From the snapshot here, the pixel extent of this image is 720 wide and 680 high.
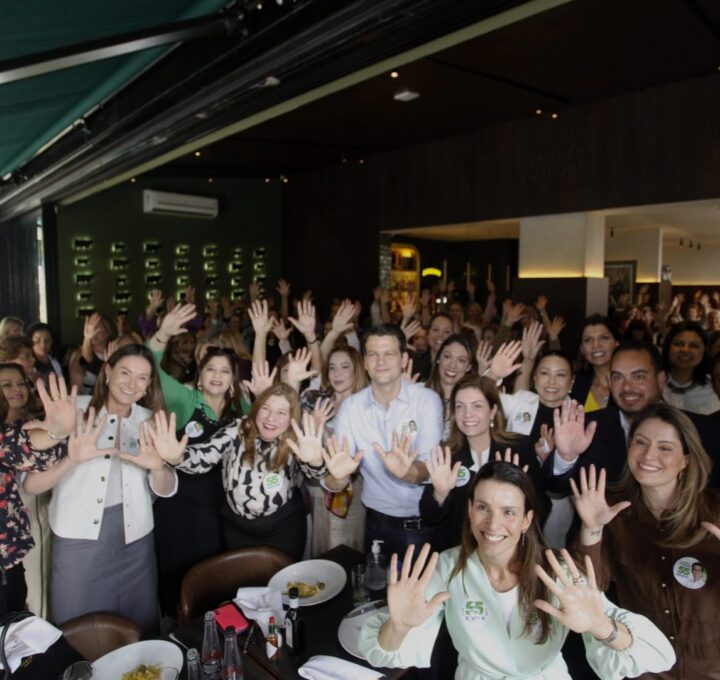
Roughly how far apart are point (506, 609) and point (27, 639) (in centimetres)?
163

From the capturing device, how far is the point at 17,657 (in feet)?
5.87

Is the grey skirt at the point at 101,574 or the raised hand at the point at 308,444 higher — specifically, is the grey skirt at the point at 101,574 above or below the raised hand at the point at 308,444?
below

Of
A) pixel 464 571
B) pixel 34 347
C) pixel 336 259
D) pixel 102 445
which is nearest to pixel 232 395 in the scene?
pixel 102 445

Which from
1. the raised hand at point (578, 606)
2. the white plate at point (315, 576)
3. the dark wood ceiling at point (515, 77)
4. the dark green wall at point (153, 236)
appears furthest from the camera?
the dark green wall at point (153, 236)

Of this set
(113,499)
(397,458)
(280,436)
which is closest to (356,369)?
(280,436)

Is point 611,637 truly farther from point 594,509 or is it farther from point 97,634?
point 97,634

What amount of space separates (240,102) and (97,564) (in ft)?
8.01

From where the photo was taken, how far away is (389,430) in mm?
2984

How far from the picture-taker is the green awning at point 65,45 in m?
2.37

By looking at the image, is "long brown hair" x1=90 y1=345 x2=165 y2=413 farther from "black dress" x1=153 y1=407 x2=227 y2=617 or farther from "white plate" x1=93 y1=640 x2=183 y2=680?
"white plate" x1=93 y1=640 x2=183 y2=680

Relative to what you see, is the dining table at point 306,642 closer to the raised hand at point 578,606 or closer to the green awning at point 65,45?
the raised hand at point 578,606

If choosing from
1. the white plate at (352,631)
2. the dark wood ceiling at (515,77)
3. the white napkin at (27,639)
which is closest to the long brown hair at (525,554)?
the white plate at (352,631)

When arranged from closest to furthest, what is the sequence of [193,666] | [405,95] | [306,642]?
[193,666], [306,642], [405,95]

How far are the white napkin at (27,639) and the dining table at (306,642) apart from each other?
417mm
